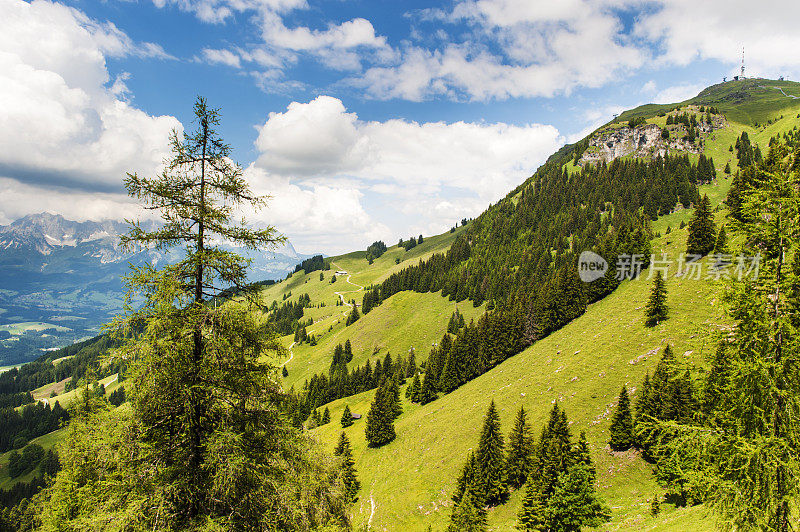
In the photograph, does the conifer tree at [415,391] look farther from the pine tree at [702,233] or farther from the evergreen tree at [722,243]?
the evergreen tree at [722,243]

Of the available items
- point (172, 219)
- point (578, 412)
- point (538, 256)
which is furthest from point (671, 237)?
point (172, 219)

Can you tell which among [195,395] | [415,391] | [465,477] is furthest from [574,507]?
[415,391]

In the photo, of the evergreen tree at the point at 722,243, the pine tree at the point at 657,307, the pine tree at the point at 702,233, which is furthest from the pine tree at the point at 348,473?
the pine tree at the point at 702,233

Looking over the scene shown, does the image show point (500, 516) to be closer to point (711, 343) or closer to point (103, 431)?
point (711, 343)

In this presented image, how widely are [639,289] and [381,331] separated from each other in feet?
286

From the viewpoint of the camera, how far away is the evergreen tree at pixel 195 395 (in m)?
9.00

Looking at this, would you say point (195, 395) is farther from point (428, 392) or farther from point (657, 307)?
point (428, 392)

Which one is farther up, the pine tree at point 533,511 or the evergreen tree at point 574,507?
the evergreen tree at point 574,507

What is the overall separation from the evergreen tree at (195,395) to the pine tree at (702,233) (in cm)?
7930

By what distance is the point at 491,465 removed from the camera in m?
40.0

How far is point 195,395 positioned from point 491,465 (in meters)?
40.1

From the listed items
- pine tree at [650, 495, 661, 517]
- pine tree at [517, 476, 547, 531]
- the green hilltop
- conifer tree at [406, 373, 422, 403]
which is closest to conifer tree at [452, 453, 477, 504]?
the green hilltop

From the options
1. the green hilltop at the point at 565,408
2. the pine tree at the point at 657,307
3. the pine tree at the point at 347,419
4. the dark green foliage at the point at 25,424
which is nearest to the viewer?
the green hilltop at the point at 565,408

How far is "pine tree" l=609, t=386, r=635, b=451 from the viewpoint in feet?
118
